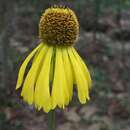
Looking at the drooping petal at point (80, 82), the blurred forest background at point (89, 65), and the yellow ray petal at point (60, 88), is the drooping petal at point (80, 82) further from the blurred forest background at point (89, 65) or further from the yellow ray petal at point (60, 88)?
the blurred forest background at point (89, 65)

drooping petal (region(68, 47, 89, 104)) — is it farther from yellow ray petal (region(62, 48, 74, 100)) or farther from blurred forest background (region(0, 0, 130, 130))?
blurred forest background (region(0, 0, 130, 130))

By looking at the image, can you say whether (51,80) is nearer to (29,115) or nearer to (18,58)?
(29,115)

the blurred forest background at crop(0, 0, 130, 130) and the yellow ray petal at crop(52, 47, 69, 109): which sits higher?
the yellow ray petal at crop(52, 47, 69, 109)

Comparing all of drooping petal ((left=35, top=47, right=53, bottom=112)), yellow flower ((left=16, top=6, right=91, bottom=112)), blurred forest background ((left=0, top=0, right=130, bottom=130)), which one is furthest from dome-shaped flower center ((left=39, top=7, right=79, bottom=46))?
blurred forest background ((left=0, top=0, right=130, bottom=130))

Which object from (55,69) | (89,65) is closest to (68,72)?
(55,69)

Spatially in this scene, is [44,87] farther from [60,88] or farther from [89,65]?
[89,65]
